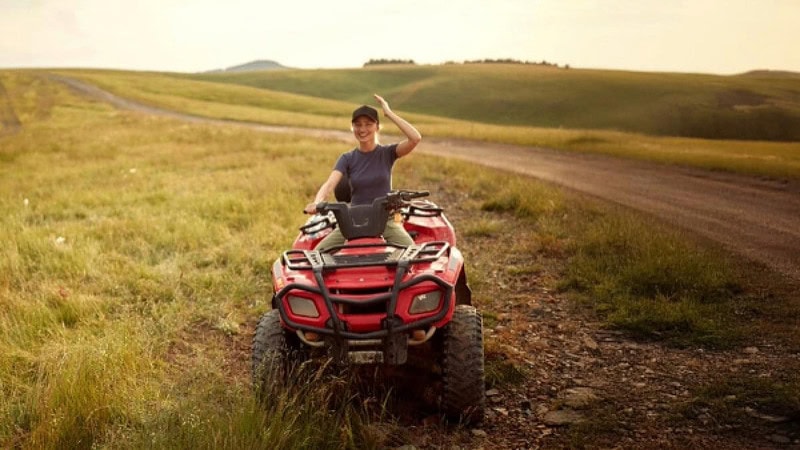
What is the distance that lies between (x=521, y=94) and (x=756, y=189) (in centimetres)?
5694

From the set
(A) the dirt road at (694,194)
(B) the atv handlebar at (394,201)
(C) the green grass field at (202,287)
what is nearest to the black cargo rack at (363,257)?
(B) the atv handlebar at (394,201)

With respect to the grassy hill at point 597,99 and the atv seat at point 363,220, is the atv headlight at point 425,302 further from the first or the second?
the grassy hill at point 597,99

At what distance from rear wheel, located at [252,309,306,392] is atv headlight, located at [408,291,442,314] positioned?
0.89 m

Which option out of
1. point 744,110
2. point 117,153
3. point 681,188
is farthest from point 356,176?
point 744,110

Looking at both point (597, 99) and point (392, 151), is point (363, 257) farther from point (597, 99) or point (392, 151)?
point (597, 99)

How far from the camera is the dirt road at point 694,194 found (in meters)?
8.34

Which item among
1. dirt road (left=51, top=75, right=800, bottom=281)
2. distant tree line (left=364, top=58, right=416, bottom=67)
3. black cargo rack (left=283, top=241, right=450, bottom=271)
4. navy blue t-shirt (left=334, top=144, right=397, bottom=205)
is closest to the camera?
black cargo rack (left=283, top=241, right=450, bottom=271)

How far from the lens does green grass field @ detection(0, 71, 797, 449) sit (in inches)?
143

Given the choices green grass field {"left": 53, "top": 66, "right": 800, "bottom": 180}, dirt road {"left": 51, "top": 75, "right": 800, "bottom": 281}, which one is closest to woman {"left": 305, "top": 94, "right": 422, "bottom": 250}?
dirt road {"left": 51, "top": 75, "right": 800, "bottom": 281}

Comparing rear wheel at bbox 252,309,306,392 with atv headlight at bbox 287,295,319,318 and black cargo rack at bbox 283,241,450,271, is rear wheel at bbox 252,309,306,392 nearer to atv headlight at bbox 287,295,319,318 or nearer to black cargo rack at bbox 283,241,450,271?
atv headlight at bbox 287,295,319,318

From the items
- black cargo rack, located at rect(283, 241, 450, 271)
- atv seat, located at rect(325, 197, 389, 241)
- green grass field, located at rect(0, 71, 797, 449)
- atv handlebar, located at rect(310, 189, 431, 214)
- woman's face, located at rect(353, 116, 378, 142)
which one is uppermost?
woman's face, located at rect(353, 116, 378, 142)

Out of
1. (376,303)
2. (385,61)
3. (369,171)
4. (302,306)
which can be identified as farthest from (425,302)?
(385,61)

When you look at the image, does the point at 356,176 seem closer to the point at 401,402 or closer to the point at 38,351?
the point at 401,402

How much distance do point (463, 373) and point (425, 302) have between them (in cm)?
56
